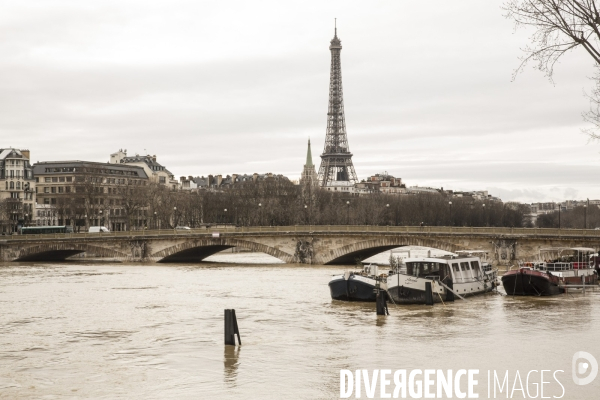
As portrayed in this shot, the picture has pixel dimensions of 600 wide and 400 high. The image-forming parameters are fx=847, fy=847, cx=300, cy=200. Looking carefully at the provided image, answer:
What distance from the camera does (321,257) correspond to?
6050 centimetres

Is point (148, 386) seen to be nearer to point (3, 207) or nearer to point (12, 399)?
point (12, 399)

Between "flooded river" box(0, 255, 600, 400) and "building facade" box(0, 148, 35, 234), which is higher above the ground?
"building facade" box(0, 148, 35, 234)

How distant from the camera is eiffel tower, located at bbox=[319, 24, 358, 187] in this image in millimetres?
163625

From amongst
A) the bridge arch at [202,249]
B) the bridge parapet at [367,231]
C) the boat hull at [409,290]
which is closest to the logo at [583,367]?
the boat hull at [409,290]

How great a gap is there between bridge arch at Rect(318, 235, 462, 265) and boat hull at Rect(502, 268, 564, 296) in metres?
16.9

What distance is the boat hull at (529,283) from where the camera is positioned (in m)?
36.9

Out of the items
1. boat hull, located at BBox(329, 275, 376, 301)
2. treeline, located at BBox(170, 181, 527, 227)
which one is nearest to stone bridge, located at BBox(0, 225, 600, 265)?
boat hull, located at BBox(329, 275, 376, 301)

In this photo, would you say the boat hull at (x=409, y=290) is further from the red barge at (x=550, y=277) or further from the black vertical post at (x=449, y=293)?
the red barge at (x=550, y=277)

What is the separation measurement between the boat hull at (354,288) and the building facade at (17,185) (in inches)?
2862

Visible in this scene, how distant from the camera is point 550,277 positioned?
3781 centimetres

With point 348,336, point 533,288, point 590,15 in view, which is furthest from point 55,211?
point 590,15

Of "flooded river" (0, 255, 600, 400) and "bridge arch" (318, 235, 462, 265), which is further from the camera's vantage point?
"bridge arch" (318, 235, 462, 265)

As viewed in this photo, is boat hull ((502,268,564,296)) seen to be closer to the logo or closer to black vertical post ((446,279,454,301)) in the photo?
black vertical post ((446,279,454,301))

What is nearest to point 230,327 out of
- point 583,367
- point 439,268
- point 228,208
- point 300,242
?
point 583,367
